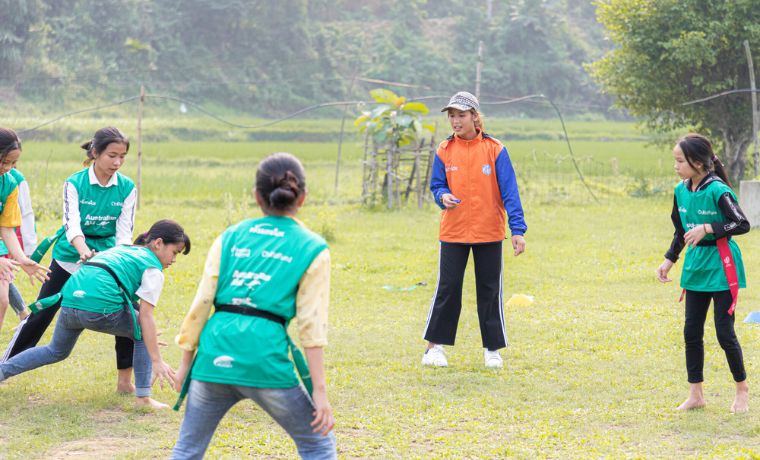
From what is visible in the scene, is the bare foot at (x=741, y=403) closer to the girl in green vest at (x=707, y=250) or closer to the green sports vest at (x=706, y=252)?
the girl in green vest at (x=707, y=250)

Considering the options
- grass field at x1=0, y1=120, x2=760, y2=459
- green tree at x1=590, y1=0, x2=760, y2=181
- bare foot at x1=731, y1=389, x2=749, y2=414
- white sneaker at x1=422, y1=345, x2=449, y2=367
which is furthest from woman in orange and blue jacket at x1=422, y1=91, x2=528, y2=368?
green tree at x1=590, y1=0, x2=760, y2=181

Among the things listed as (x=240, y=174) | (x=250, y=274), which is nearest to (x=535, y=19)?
(x=240, y=174)

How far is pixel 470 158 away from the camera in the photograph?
6.64m

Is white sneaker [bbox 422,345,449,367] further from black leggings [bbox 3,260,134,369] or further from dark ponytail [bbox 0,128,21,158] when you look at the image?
dark ponytail [bbox 0,128,21,158]

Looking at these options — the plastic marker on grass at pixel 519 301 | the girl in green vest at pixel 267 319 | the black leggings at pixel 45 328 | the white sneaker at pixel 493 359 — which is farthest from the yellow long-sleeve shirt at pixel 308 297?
the plastic marker on grass at pixel 519 301

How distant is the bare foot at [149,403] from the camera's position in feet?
18.3

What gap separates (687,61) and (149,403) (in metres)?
16.1

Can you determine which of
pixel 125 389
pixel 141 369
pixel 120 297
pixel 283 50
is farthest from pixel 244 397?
pixel 283 50

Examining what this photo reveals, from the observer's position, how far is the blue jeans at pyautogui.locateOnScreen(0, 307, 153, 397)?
5.33 m

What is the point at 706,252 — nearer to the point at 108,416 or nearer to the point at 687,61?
the point at 108,416

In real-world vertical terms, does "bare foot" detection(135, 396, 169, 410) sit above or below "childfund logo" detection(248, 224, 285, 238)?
below

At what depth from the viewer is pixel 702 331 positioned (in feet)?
17.9

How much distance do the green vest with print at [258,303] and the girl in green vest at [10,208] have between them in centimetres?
254

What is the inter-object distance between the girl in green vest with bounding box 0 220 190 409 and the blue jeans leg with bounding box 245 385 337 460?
162cm
